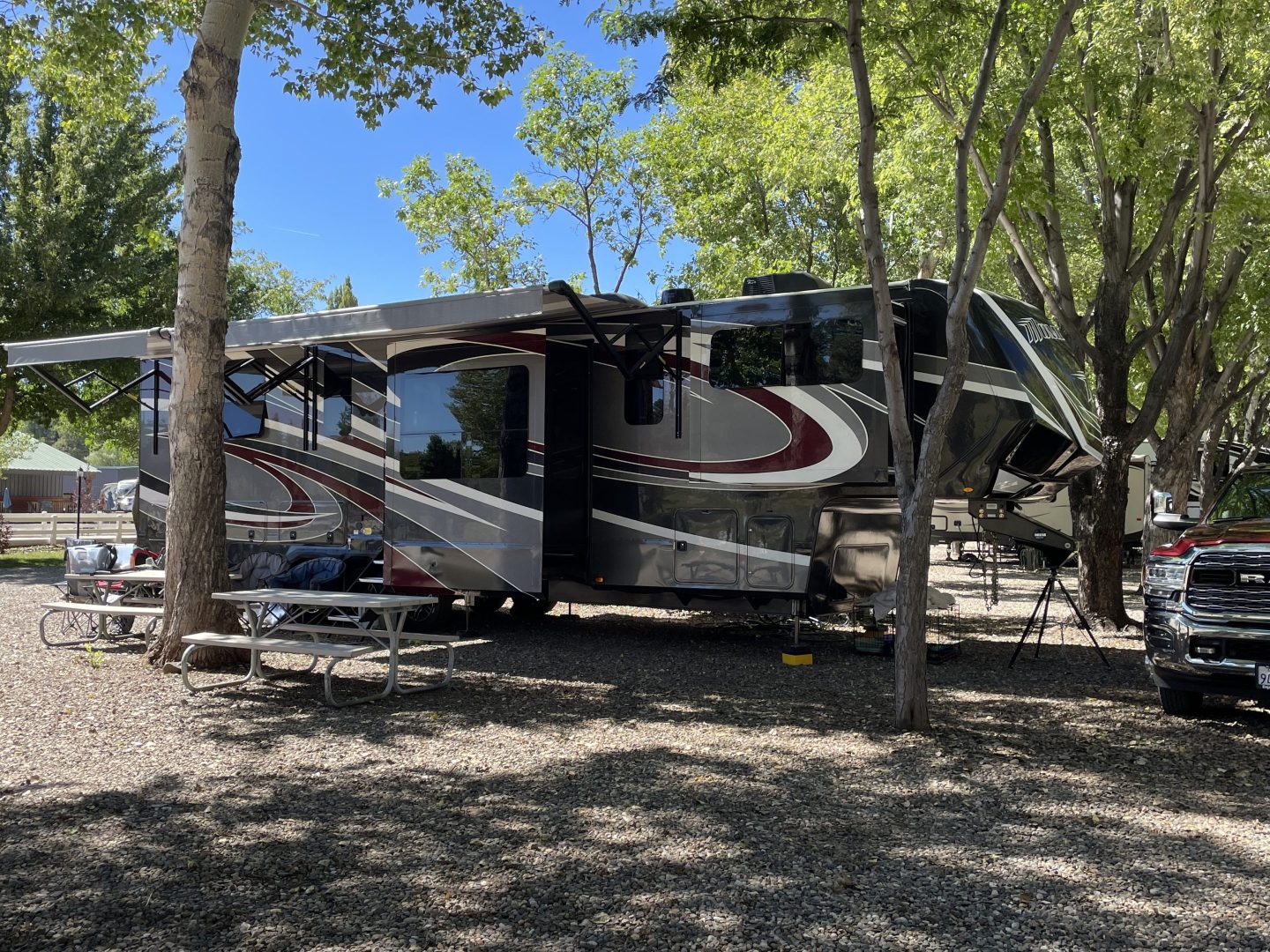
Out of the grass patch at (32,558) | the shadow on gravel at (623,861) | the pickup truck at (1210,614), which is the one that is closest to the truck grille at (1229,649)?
the pickup truck at (1210,614)

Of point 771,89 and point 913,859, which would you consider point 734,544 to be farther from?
point 771,89

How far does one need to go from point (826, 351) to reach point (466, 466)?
3411mm

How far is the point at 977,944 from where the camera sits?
3414 mm

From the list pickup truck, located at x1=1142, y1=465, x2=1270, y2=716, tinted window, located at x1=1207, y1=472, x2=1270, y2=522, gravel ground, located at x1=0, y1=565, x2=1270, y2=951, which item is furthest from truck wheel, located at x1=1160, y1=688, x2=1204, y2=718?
tinted window, located at x1=1207, y1=472, x2=1270, y2=522

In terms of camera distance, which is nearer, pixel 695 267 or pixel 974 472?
pixel 974 472

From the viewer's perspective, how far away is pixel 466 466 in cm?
980

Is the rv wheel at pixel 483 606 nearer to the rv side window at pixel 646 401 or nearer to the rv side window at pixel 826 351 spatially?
the rv side window at pixel 646 401

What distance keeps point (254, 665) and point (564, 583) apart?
10.1ft

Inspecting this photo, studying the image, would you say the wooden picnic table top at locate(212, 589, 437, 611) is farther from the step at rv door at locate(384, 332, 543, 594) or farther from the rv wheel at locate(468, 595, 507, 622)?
the rv wheel at locate(468, 595, 507, 622)

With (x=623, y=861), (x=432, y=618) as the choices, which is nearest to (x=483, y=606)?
(x=432, y=618)

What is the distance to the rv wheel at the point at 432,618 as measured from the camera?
35.9 ft

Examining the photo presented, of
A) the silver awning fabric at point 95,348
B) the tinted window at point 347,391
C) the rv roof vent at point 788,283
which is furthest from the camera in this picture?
the tinted window at point 347,391

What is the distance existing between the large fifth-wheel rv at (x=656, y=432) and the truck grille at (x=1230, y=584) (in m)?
2.14

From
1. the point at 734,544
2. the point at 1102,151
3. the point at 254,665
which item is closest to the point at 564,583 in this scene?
the point at 734,544
